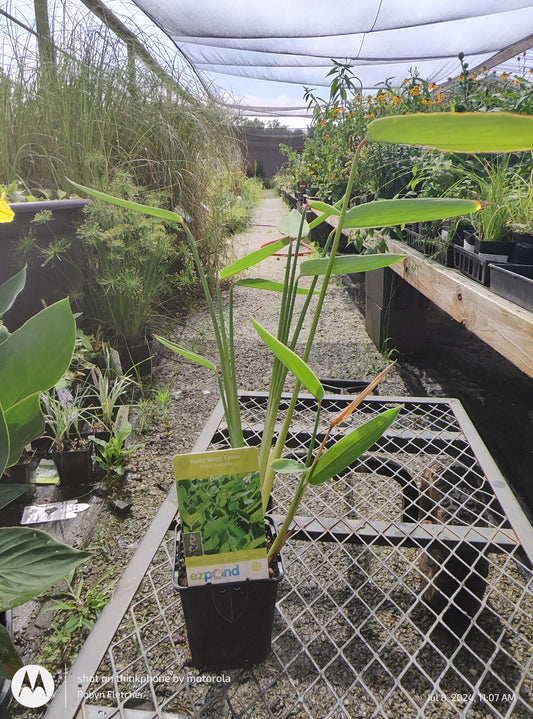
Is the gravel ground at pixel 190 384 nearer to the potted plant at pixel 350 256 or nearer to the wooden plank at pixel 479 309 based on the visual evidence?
the wooden plank at pixel 479 309

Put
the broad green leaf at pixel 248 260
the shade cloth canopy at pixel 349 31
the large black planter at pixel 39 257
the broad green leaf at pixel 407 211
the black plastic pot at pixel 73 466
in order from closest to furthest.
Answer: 1. the broad green leaf at pixel 407 211
2. the broad green leaf at pixel 248 260
3. the black plastic pot at pixel 73 466
4. the large black planter at pixel 39 257
5. the shade cloth canopy at pixel 349 31

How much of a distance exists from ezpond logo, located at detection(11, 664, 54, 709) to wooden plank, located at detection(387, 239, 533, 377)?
78 centimetres

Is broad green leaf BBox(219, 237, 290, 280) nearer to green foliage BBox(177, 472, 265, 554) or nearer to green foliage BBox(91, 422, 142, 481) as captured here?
green foliage BBox(177, 472, 265, 554)

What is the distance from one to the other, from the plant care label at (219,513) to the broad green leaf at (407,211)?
0.27 meters

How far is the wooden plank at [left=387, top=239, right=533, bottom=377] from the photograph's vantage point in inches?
40.6

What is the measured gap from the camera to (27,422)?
64 cm

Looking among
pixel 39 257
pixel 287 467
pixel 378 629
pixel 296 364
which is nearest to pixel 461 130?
pixel 296 364

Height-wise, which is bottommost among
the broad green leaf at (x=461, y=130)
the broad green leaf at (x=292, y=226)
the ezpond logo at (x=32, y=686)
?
the ezpond logo at (x=32, y=686)

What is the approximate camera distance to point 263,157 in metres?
15.2

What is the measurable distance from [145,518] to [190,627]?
70 centimetres

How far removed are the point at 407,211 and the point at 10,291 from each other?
0.61 metres

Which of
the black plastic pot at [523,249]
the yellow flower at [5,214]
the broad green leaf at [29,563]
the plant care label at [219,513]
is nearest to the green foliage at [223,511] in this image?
the plant care label at [219,513]

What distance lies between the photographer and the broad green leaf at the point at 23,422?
61 centimetres

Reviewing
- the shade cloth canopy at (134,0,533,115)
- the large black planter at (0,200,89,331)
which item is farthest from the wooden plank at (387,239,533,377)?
the shade cloth canopy at (134,0,533,115)
